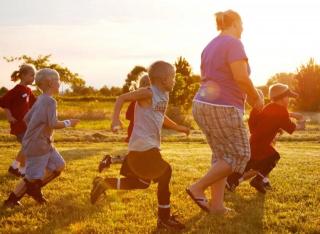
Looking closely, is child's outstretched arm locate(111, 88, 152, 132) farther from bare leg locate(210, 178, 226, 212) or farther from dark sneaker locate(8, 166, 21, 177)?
dark sneaker locate(8, 166, 21, 177)

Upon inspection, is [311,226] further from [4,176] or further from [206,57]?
[4,176]

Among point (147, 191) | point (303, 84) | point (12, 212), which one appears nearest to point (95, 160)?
point (147, 191)

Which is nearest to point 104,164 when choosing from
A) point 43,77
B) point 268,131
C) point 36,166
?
point 36,166

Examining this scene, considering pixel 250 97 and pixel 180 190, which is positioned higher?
pixel 250 97

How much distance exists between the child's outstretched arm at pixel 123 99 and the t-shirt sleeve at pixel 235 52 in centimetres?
94

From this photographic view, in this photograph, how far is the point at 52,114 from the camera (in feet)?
20.0

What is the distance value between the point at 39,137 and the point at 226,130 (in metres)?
2.26

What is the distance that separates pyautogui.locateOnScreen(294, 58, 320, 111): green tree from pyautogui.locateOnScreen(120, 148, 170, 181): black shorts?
159ft

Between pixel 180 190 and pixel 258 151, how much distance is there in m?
1.29

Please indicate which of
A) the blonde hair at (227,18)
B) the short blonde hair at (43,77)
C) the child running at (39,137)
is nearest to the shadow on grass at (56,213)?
the child running at (39,137)

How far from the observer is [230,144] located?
5.62 meters

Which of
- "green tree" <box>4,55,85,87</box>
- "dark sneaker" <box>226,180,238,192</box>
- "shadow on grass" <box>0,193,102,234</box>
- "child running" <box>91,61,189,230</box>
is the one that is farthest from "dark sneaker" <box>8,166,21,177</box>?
"green tree" <box>4,55,85,87</box>

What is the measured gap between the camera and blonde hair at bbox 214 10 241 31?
566 centimetres

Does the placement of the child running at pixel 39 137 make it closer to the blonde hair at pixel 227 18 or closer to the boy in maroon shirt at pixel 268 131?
the blonde hair at pixel 227 18
